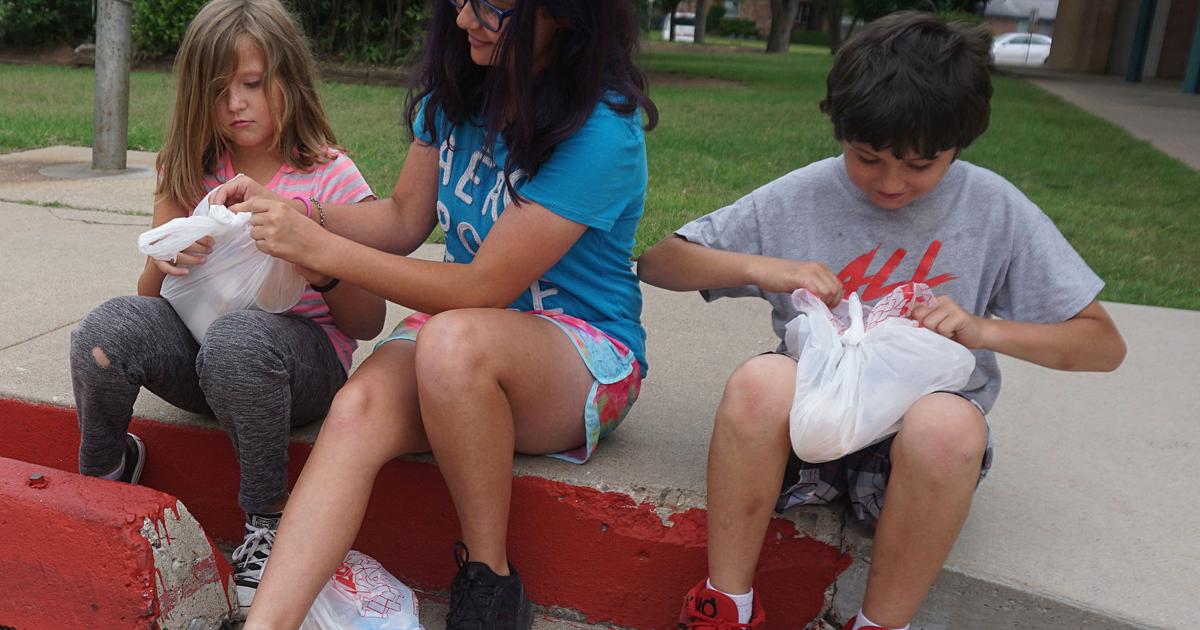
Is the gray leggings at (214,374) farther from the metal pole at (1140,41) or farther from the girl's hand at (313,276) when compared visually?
the metal pole at (1140,41)

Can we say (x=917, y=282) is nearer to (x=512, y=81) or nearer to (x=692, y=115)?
(x=512, y=81)

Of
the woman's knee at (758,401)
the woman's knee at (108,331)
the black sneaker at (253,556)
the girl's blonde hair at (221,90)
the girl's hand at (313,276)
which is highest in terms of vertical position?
the girl's blonde hair at (221,90)

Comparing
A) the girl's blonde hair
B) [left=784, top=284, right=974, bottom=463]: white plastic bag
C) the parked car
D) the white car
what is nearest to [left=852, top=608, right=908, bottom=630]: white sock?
[left=784, top=284, right=974, bottom=463]: white plastic bag

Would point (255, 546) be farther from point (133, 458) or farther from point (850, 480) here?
point (850, 480)

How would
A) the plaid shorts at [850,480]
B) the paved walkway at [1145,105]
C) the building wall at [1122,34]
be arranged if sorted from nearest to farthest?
the plaid shorts at [850,480] → the paved walkway at [1145,105] → the building wall at [1122,34]

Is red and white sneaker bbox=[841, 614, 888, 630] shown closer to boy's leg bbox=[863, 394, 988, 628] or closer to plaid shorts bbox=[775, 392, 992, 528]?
boy's leg bbox=[863, 394, 988, 628]

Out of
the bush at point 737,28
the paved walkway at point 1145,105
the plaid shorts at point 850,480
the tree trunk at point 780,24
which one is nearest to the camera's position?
the plaid shorts at point 850,480

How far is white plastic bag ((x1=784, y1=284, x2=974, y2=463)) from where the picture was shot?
1801 mm

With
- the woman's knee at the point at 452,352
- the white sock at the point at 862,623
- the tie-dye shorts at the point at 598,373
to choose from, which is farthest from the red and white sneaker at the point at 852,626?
the woman's knee at the point at 452,352

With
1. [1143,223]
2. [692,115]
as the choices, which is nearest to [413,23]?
[692,115]

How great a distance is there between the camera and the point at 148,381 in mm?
2146

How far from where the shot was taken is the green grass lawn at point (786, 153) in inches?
201

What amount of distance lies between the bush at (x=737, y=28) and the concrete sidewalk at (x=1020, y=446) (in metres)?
53.9

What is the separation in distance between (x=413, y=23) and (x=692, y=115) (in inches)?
212
